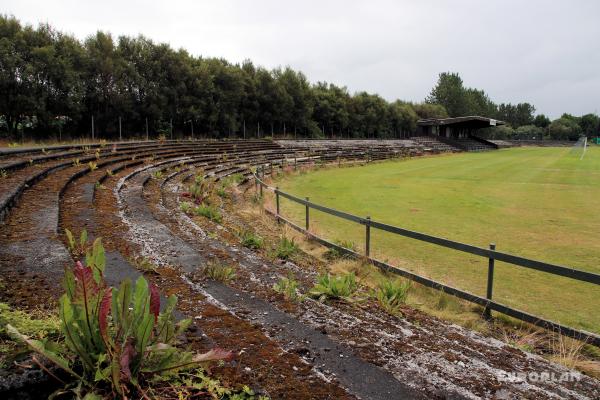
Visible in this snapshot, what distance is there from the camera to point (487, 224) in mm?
12328

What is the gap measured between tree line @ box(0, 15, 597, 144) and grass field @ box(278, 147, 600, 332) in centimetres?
1731

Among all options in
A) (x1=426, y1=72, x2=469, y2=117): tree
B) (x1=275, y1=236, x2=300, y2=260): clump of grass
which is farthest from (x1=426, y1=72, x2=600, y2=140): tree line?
(x1=275, y1=236, x2=300, y2=260): clump of grass

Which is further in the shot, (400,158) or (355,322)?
(400,158)

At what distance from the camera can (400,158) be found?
1719 inches

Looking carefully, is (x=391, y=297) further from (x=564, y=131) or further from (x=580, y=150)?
(x=564, y=131)

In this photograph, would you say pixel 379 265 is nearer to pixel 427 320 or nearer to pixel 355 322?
pixel 427 320

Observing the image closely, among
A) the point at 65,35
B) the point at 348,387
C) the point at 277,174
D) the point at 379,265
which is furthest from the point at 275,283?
the point at 65,35

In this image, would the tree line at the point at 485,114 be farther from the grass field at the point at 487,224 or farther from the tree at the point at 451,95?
the grass field at the point at 487,224

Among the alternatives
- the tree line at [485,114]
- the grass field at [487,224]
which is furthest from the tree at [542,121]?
the grass field at [487,224]

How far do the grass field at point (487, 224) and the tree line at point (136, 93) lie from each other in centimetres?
1731

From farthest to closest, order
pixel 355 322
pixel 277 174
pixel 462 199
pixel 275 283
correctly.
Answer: pixel 277 174
pixel 462 199
pixel 275 283
pixel 355 322

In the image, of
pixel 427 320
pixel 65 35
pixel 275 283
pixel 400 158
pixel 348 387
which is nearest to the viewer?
pixel 348 387

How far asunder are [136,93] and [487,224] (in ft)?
101

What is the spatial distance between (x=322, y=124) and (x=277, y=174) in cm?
3984
